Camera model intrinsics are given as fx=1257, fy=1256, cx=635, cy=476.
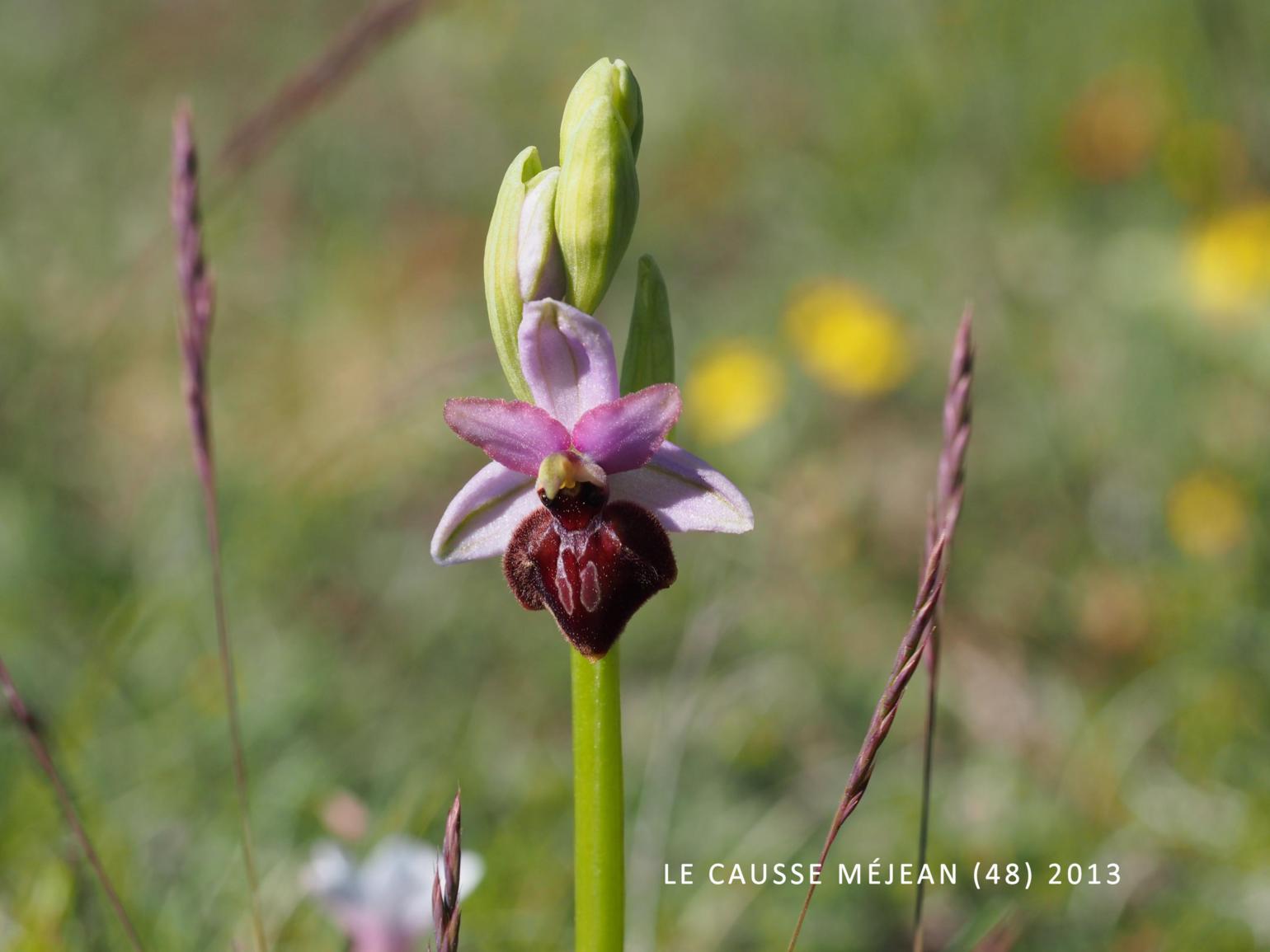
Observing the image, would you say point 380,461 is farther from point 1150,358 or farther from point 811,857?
point 1150,358

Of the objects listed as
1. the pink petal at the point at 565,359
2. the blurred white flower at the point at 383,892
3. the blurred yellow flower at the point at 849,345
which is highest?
the blurred yellow flower at the point at 849,345

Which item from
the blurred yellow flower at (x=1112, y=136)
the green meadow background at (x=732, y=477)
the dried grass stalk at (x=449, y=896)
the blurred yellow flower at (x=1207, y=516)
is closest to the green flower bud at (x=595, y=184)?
the dried grass stalk at (x=449, y=896)

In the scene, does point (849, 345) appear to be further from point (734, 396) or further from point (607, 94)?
point (607, 94)

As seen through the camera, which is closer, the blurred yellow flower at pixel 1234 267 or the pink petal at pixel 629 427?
the pink petal at pixel 629 427

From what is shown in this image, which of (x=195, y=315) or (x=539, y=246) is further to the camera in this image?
(x=195, y=315)


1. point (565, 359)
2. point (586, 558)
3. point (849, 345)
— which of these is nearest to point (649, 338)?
point (565, 359)

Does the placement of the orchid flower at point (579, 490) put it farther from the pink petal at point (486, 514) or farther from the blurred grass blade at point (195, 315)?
the blurred grass blade at point (195, 315)
